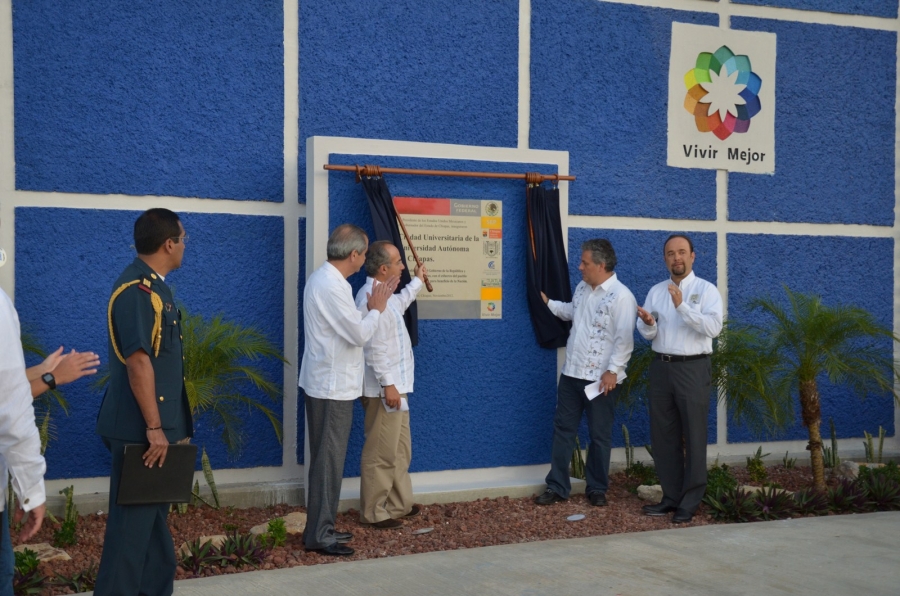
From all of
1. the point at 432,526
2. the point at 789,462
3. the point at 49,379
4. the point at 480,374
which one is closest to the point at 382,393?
the point at 432,526

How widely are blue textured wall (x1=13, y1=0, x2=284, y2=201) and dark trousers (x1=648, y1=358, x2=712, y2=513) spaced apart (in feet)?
9.51

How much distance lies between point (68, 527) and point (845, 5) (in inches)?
283

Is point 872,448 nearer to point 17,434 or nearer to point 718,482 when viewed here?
point 718,482

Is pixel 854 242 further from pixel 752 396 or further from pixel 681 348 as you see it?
pixel 681 348

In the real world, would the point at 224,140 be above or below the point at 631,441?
above

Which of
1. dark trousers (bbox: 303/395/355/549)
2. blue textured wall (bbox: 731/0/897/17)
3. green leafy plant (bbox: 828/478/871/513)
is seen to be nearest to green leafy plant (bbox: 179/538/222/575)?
dark trousers (bbox: 303/395/355/549)

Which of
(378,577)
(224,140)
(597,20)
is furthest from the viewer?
(597,20)

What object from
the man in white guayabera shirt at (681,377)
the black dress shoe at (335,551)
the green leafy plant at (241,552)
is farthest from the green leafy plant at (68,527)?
the man in white guayabera shirt at (681,377)

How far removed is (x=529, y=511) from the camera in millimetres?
6586

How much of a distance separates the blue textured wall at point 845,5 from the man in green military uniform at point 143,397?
5.78 m

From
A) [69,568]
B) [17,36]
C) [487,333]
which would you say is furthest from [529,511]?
[17,36]

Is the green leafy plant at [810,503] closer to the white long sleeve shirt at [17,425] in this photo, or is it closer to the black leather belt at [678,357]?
A: the black leather belt at [678,357]

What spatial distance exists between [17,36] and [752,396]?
5433 mm

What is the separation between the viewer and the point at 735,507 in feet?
20.5
